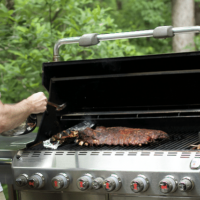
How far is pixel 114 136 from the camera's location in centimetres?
235

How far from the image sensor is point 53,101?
2656mm

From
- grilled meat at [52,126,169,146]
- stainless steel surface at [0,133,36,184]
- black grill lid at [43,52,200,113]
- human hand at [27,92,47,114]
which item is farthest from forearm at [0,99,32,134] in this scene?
black grill lid at [43,52,200,113]

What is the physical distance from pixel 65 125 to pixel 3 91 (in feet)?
5.66

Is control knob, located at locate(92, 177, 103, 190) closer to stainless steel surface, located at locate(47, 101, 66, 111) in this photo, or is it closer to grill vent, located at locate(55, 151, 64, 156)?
grill vent, located at locate(55, 151, 64, 156)

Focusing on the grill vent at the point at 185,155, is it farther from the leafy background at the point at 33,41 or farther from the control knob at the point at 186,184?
the leafy background at the point at 33,41

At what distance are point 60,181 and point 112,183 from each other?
36 centimetres

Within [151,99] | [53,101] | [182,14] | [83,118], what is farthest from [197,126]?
[182,14]

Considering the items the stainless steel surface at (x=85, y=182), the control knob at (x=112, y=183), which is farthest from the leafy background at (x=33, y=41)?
the control knob at (x=112, y=183)

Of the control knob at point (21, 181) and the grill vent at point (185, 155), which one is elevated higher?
the grill vent at point (185, 155)

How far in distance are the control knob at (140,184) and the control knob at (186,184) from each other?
0.67ft

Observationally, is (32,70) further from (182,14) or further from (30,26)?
(182,14)

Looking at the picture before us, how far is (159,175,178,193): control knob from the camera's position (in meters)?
1.71

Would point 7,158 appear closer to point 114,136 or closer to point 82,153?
point 82,153

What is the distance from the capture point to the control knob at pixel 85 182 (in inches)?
74.9
